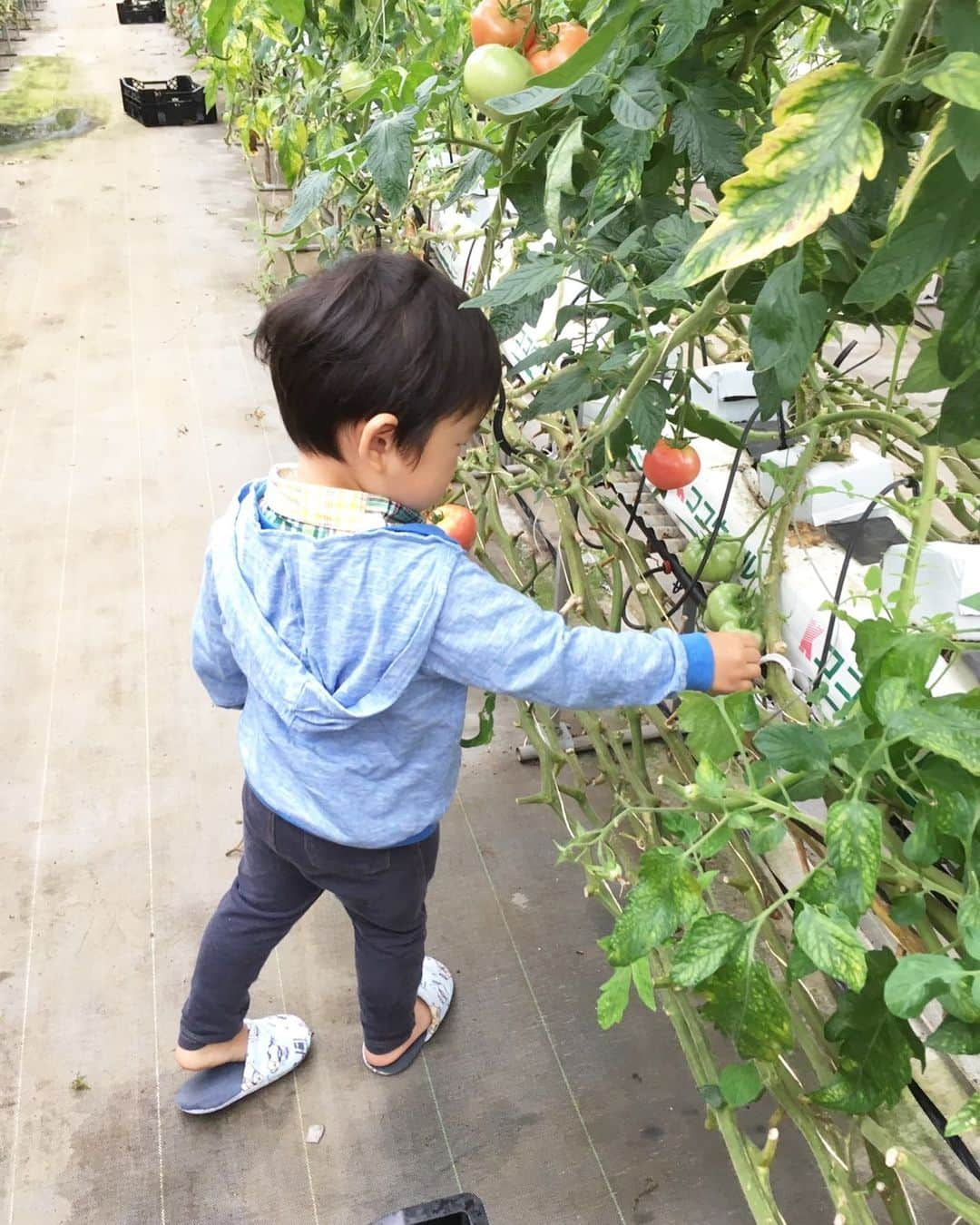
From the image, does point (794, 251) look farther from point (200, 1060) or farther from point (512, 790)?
point (512, 790)

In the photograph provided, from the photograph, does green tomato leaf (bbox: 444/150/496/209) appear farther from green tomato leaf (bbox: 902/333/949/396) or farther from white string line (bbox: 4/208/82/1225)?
white string line (bbox: 4/208/82/1225)

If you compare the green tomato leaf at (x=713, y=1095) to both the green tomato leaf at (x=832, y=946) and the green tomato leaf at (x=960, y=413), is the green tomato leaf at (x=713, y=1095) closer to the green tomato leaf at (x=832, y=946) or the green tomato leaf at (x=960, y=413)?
the green tomato leaf at (x=832, y=946)

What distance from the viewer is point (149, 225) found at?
4.84m

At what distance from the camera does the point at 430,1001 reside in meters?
1.57

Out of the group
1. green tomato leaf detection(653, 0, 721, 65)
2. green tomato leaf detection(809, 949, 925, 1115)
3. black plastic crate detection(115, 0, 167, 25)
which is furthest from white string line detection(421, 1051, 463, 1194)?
black plastic crate detection(115, 0, 167, 25)

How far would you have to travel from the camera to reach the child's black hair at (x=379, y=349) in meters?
0.94

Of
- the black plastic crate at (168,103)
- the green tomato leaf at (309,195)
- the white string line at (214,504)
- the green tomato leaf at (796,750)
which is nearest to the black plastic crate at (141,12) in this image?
the black plastic crate at (168,103)

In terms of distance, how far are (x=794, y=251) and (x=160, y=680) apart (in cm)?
176

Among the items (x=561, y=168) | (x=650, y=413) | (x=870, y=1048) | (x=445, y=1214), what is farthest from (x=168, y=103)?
(x=870, y=1048)

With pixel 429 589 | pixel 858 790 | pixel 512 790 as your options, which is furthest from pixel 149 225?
pixel 858 790

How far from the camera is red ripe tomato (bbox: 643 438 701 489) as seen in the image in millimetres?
1240

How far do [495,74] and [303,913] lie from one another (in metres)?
0.97

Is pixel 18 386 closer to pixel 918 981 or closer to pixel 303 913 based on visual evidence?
pixel 303 913

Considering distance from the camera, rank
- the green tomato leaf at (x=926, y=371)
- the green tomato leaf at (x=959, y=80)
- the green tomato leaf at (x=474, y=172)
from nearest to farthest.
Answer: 1. the green tomato leaf at (x=959, y=80)
2. the green tomato leaf at (x=926, y=371)
3. the green tomato leaf at (x=474, y=172)
